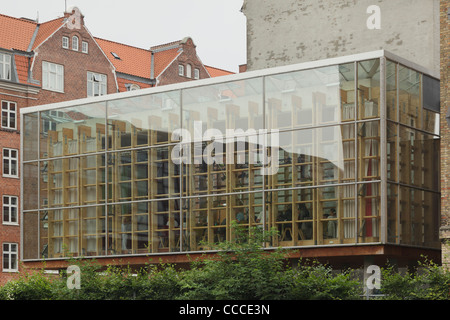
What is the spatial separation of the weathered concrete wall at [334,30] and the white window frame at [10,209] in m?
16.6

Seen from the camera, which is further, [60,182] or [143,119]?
[60,182]

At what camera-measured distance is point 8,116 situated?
54.4m

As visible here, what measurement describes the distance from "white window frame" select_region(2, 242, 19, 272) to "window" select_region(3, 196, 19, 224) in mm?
1328

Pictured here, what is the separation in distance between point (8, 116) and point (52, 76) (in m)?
4.38

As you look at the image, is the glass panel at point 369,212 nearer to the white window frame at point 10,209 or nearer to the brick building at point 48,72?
the brick building at point 48,72

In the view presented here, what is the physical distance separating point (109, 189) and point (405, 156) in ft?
42.1

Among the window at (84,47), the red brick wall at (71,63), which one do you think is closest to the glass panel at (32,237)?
the red brick wall at (71,63)

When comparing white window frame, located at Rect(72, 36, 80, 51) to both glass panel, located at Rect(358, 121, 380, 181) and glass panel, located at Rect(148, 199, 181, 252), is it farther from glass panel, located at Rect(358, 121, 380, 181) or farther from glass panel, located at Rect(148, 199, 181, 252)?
glass panel, located at Rect(358, 121, 380, 181)

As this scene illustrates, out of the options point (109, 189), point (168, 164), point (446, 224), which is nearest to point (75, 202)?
point (109, 189)

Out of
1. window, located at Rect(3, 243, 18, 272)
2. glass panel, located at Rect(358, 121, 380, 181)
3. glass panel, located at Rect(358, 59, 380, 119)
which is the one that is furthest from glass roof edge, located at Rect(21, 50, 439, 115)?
window, located at Rect(3, 243, 18, 272)

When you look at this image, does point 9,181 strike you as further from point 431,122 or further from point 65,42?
point 431,122

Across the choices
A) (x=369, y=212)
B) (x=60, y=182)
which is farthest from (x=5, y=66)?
(x=369, y=212)

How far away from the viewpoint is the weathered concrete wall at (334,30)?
133 ft
